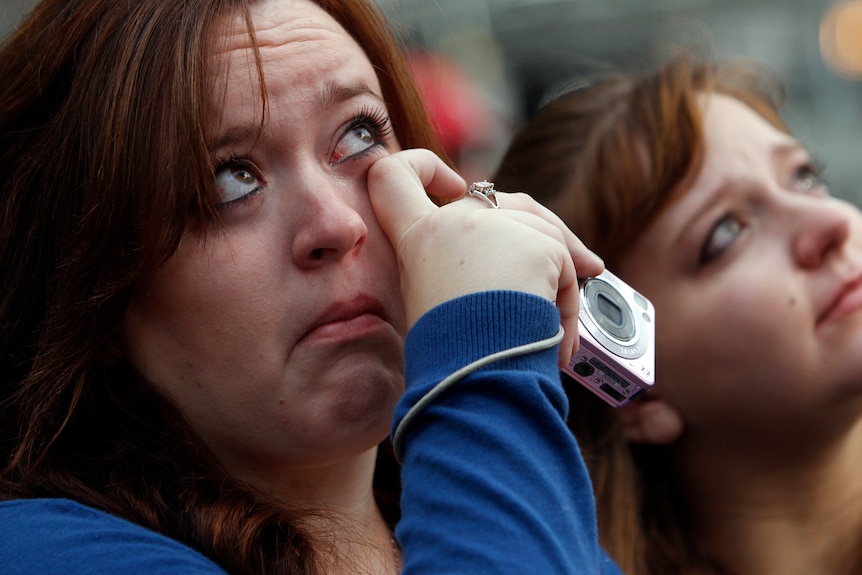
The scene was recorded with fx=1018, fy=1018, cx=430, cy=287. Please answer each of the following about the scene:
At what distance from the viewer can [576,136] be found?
262 centimetres

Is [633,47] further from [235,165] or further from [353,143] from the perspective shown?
[235,165]

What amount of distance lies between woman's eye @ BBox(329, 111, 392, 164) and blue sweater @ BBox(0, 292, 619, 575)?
0.41 m

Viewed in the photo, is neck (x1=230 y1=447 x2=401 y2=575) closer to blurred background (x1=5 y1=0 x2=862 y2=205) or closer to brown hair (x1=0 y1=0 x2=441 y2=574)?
brown hair (x1=0 y1=0 x2=441 y2=574)

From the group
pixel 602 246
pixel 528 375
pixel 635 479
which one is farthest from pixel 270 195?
pixel 635 479

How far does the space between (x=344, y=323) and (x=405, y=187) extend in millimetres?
229

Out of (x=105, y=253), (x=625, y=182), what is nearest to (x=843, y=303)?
(x=625, y=182)

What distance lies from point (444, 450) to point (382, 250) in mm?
430

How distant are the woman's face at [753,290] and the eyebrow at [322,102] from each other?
910 mm

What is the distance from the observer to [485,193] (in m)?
1.54

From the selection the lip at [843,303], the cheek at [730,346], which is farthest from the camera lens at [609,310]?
the lip at [843,303]

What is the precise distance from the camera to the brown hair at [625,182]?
2393mm

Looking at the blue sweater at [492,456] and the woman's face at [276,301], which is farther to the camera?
the woman's face at [276,301]

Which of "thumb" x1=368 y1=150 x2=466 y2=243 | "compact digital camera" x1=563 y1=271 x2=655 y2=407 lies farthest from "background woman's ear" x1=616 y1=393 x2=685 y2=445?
"thumb" x1=368 y1=150 x2=466 y2=243

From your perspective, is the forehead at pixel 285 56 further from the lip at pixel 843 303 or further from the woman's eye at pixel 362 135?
the lip at pixel 843 303
